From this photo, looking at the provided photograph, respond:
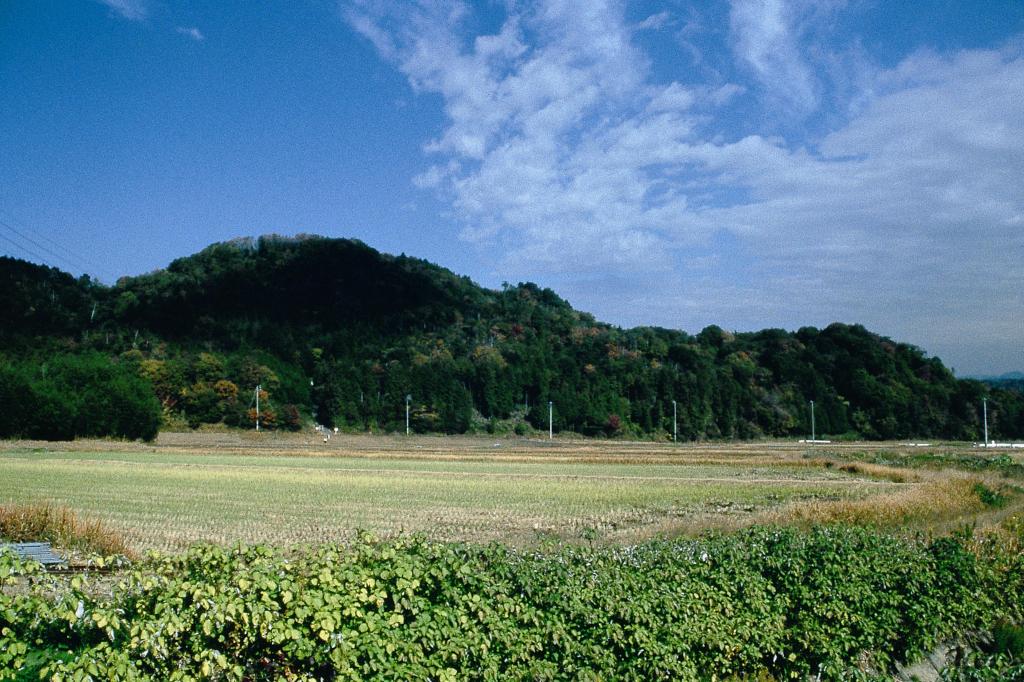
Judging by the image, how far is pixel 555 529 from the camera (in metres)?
19.1

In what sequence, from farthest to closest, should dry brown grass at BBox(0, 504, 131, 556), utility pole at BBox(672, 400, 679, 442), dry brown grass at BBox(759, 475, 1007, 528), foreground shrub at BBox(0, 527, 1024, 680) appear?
utility pole at BBox(672, 400, 679, 442)
dry brown grass at BBox(759, 475, 1007, 528)
dry brown grass at BBox(0, 504, 131, 556)
foreground shrub at BBox(0, 527, 1024, 680)

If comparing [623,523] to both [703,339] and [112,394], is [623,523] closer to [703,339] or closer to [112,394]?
[112,394]

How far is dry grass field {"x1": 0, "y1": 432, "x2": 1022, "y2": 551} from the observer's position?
18219 millimetres

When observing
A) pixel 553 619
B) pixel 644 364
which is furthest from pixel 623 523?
pixel 644 364

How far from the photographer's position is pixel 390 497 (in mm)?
A: 28047

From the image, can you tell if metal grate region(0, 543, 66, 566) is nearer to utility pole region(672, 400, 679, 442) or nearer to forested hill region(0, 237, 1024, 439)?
forested hill region(0, 237, 1024, 439)

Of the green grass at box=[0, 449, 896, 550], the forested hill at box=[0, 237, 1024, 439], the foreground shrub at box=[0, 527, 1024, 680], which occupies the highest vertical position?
the forested hill at box=[0, 237, 1024, 439]

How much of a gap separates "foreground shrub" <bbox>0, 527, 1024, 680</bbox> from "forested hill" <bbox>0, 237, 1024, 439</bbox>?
103998 millimetres

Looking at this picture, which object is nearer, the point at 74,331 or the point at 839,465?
the point at 839,465

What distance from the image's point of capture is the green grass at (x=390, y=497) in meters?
18.8

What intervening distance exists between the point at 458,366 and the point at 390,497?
104 metres

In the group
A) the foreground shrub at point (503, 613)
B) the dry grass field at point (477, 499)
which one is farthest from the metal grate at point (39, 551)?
the foreground shrub at point (503, 613)

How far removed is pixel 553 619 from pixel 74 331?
134 meters

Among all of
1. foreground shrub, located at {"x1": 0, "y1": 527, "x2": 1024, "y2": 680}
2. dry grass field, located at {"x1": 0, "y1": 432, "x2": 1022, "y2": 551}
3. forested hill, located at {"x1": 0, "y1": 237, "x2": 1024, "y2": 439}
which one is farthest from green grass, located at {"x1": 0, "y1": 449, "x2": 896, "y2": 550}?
forested hill, located at {"x1": 0, "y1": 237, "x2": 1024, "y2": 439}
